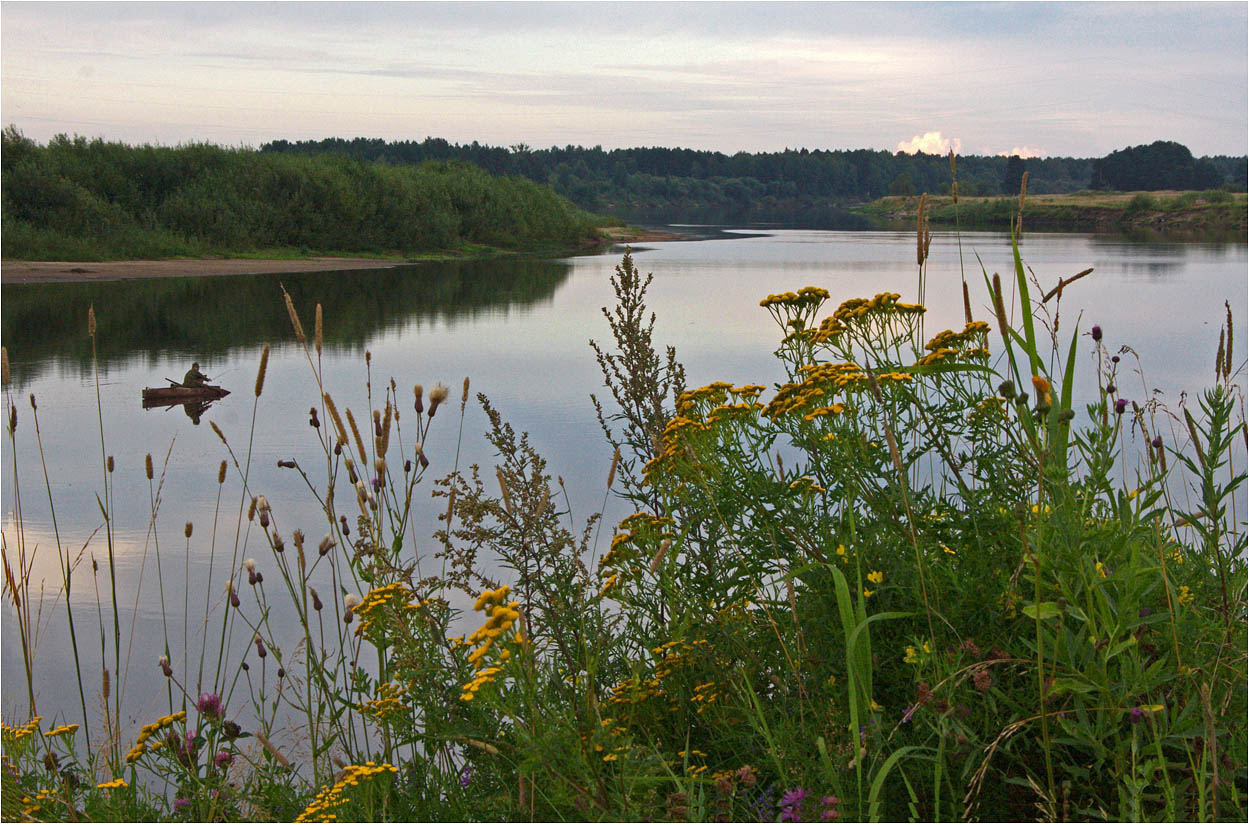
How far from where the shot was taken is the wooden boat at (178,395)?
10.1 m

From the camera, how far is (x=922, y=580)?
1.88m

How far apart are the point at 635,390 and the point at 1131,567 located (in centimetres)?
177

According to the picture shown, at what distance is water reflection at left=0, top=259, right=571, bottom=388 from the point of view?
13.9 m

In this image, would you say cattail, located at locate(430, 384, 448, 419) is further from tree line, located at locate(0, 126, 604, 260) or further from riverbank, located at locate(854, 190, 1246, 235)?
riverbank, located at locate(854, 190, 1246, 235)

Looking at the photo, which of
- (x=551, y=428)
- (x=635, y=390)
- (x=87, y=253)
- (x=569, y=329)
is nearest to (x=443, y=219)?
(x=87, y=253)

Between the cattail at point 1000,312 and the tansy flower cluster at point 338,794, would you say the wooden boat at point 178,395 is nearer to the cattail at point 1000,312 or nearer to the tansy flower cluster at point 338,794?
the tansy flower cluster at point 338,794

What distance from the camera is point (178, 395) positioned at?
10.2 m

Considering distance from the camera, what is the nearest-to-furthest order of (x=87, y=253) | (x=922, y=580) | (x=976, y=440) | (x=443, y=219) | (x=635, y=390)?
(x=922, y=580), (x=976, y=440), (x=635, y=390), (x=87, y=253), (x=443, y=219)

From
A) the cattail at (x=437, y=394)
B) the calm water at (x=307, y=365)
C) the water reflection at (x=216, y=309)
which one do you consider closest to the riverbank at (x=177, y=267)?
the water reflection at (x=216, y=309)

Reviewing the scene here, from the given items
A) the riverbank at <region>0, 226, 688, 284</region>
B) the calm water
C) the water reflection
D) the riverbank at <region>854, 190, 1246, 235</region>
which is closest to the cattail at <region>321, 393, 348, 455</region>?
the calm water

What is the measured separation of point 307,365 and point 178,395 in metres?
2.60

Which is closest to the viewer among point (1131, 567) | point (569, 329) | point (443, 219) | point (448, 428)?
point (1131, 567)

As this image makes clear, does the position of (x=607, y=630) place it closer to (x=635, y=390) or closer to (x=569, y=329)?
(x=635, y=390)

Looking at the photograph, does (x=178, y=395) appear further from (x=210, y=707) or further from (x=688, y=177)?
(x=688, y=177)
